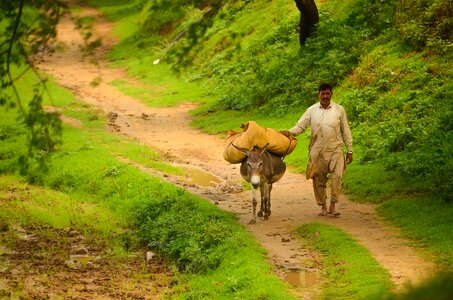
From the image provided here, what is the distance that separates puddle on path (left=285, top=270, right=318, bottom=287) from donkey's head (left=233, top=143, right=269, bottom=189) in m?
2.13

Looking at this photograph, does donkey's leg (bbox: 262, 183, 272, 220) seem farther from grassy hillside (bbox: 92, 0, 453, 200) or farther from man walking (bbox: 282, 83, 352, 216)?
grassy hillside (bbox: 92, 0, 453, 200)

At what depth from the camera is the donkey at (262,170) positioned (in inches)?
508

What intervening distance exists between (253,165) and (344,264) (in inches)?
107

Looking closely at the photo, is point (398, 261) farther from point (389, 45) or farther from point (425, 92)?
point (389, 45)

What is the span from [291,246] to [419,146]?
18.4 feet

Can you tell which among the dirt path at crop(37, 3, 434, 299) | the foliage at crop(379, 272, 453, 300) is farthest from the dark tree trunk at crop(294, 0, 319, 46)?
the foliage at crop(379, 272, 453, 300)

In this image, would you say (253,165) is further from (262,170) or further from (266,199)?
(266,199)

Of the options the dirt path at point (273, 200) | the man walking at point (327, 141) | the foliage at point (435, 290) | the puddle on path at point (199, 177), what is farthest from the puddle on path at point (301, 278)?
the foliage at point (435, 290)

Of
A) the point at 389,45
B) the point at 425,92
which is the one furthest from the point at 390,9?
the point at 425,92

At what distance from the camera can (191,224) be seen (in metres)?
13.9

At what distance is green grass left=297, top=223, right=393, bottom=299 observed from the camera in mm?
9781

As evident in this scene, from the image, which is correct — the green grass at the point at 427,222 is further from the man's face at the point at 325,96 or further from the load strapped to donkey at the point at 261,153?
the man's face at the point at 325,96

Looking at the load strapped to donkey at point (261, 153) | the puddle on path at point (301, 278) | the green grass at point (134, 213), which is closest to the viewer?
the puddle on path at point (301, 278)

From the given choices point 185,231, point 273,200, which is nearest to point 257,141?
point 185,231
